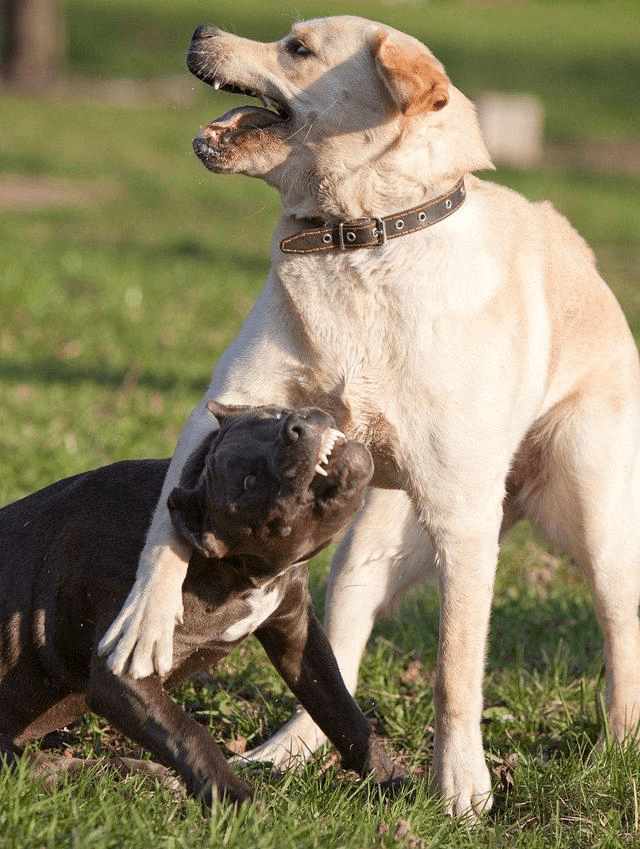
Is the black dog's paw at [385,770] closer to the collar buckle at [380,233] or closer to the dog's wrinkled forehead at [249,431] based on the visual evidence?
the dog's wrinkled forehead at [249,431]

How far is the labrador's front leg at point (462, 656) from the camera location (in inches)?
146

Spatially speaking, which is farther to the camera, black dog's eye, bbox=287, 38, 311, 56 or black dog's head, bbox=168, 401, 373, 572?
black dog's eye, bbox=287, 38, 311, 56

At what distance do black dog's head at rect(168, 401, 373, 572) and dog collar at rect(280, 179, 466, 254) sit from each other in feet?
1.88

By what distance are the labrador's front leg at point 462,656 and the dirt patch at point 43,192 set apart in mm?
11745

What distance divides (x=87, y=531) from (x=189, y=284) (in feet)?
24.4

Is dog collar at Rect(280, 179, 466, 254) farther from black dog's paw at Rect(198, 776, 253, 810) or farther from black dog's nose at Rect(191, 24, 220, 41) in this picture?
black dog's paw at Rect(198, 776, 253, 810)

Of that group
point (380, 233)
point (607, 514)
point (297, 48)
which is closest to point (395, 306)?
point (380, 233)

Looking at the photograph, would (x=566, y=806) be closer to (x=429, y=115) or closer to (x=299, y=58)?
(x=429, y=115)

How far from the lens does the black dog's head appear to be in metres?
3.30

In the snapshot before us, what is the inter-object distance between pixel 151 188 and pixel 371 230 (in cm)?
1328

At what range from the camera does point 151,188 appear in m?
16.5

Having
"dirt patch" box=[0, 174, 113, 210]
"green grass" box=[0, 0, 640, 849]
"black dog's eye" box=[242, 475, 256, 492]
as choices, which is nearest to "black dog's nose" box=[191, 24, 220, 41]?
"green grass" box=[0, 0, 640, 849]

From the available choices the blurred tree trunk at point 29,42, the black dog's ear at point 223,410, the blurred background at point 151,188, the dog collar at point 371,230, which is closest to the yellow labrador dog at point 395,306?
the dog collar at point 371,230

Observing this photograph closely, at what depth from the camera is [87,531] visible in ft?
12.4
